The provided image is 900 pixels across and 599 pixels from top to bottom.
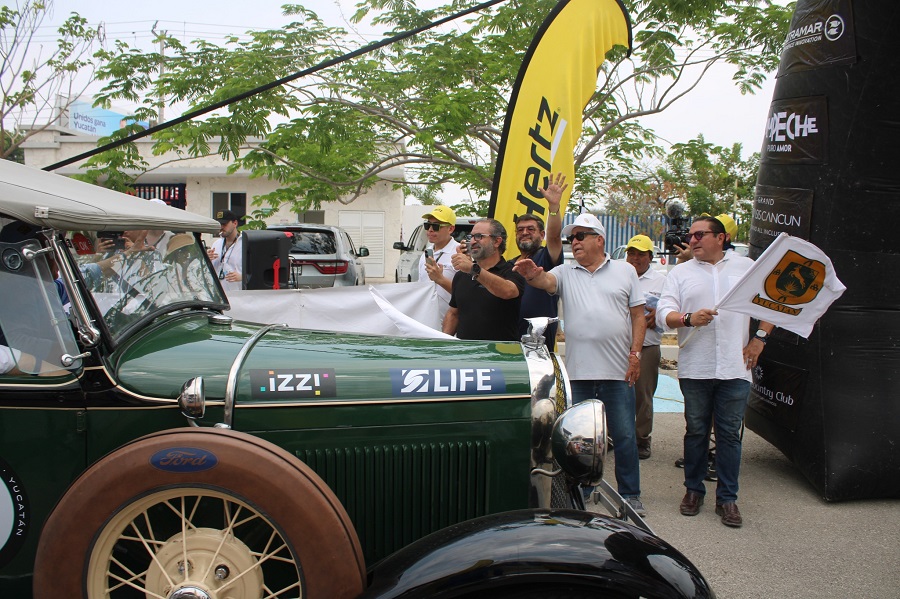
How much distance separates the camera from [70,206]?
8.23 feet

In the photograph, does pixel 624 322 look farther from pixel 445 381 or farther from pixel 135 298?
pixel 135 298

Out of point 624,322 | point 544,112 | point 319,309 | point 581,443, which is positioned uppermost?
point 544,112

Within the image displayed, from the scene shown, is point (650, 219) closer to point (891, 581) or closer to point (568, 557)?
point (891, 581)

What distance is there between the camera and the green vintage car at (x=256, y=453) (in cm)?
212

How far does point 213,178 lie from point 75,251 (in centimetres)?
2046

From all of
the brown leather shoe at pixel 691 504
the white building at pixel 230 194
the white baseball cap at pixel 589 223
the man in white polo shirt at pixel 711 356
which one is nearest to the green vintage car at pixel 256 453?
the white baseball cap at pixel 589 223

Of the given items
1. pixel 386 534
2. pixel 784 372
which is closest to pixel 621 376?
pixel 784 372

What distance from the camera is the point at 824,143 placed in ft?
15.5

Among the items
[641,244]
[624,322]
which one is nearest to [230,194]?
[641,244]

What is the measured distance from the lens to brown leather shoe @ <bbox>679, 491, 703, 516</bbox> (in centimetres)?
456

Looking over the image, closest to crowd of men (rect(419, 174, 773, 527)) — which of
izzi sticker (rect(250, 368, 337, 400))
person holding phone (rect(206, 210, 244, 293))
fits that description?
izzi sticker (rect(250, 368, 337, 400))

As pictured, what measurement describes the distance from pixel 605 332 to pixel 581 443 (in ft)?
6.39

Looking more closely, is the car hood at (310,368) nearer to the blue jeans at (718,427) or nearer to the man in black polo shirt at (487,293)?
the man in black polo shirt at (487,293)

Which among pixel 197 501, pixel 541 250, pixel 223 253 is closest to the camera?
pixel 197 501
